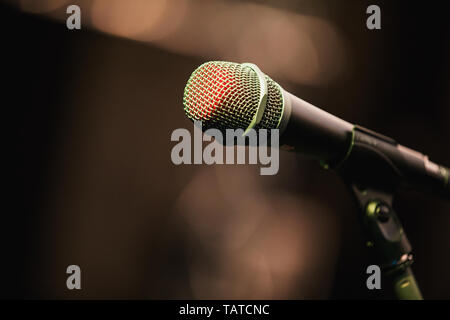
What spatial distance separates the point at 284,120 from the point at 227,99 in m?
0.09

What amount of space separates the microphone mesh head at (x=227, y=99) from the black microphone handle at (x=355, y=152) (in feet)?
0.08

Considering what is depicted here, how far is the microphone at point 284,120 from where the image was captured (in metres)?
0.53

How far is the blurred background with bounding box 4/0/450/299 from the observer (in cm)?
161

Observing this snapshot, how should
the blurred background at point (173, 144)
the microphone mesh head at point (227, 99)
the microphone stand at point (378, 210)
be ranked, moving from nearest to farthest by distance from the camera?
the microphone mesh head at point (227, 99) < the microphone stand at point (378, 210) < the blurred background at point (173, 144)

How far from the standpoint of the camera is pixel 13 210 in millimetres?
1538

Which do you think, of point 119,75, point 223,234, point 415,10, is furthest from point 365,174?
point 415,10

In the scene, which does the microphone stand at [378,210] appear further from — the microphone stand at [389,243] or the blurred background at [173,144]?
the blurred background at [173,144]

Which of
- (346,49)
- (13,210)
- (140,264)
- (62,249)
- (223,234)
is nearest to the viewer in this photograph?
(13,210)

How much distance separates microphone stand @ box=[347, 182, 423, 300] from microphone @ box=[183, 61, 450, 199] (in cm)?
4

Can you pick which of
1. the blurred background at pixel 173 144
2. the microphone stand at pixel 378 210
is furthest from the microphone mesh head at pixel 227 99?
the blurred background at pixel 173 144

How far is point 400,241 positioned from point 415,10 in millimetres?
1828

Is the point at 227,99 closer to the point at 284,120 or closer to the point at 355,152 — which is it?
the point at 284,120

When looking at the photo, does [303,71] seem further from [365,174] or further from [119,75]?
[365,174]

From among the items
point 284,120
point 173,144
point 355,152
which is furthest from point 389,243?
point 173,144
